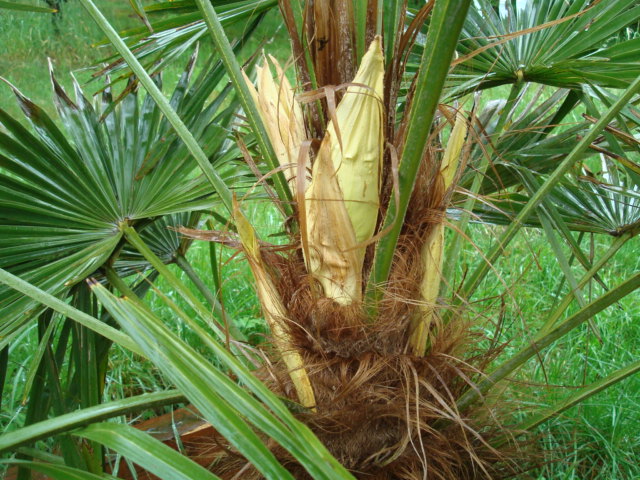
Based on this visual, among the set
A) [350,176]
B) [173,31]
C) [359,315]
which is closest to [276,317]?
[359,315]

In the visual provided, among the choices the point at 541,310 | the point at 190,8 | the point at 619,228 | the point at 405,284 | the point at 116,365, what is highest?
the point at 190,8

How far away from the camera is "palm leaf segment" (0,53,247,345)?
104 cm

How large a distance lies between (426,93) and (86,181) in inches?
29.4

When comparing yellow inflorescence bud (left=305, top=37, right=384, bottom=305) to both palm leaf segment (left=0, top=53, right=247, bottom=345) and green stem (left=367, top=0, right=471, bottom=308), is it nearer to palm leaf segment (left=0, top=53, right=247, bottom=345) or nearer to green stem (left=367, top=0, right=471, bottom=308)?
green stem (left=367, top=0, right=471, bottom=308)

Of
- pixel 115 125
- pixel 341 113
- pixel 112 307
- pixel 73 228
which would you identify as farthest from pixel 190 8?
pixel 112 307

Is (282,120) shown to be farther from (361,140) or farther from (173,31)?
(173,31)

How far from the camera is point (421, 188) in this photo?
88cm

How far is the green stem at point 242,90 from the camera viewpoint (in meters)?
0.91

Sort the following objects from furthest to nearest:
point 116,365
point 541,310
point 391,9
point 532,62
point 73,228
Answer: point 541,310 < point 116,365 < point 532,62 < point 73,228 < point 391,9

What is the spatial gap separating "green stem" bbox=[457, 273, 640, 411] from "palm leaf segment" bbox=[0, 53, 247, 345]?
19.6 inches

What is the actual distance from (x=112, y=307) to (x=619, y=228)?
107cm

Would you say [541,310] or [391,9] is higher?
[391,9]

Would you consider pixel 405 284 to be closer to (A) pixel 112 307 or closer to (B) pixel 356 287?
(B) pixel 356 287

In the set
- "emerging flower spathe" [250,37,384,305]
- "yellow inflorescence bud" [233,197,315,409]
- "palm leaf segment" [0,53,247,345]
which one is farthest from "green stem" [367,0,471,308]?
"palm leaf segment" [0,53,247,345]
